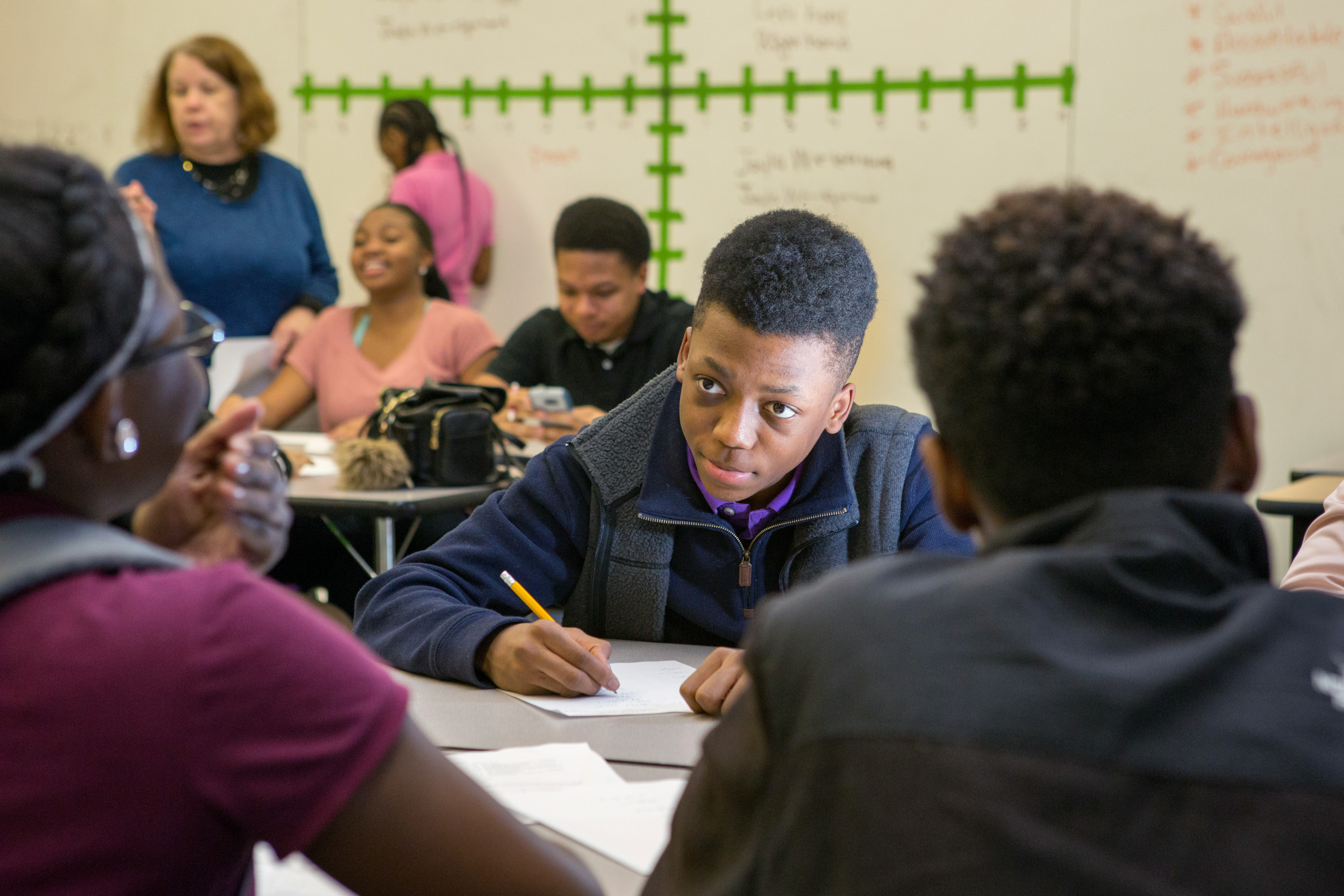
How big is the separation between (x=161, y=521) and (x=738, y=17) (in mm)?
4394

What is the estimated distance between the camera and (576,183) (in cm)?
523

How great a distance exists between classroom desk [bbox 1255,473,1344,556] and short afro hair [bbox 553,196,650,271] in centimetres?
197

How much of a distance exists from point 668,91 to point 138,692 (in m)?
4.71

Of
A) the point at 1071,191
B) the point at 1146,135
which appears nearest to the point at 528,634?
the point at 1071,191

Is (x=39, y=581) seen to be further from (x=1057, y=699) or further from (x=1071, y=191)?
(x=1071, y=191)

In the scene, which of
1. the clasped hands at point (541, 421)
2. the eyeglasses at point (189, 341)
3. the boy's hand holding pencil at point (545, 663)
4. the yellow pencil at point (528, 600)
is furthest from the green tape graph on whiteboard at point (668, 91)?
the eyeglasses at point (189, 341)

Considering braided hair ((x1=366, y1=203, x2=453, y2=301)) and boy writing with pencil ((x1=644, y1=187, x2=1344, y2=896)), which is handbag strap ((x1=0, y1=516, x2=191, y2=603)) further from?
braided hair ((x1=366, y1=203, x2=453, y2=301))

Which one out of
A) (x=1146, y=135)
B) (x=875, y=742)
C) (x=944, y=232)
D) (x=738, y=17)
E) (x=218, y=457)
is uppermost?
(x=738, y=17)

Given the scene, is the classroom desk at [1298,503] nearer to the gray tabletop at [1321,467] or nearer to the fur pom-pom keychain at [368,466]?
the gray tabletop at [1321,467]

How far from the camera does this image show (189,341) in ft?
2.64

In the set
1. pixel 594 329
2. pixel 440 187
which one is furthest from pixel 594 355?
pixel 440 187

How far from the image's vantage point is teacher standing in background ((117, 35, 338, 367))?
421 cm

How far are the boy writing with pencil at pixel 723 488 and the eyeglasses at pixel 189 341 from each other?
0.78 m

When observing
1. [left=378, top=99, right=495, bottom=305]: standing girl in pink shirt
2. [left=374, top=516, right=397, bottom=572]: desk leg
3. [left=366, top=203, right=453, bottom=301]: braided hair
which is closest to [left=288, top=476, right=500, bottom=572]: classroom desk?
[left=374, top=516, right=397, bottom=572]: desk leg
